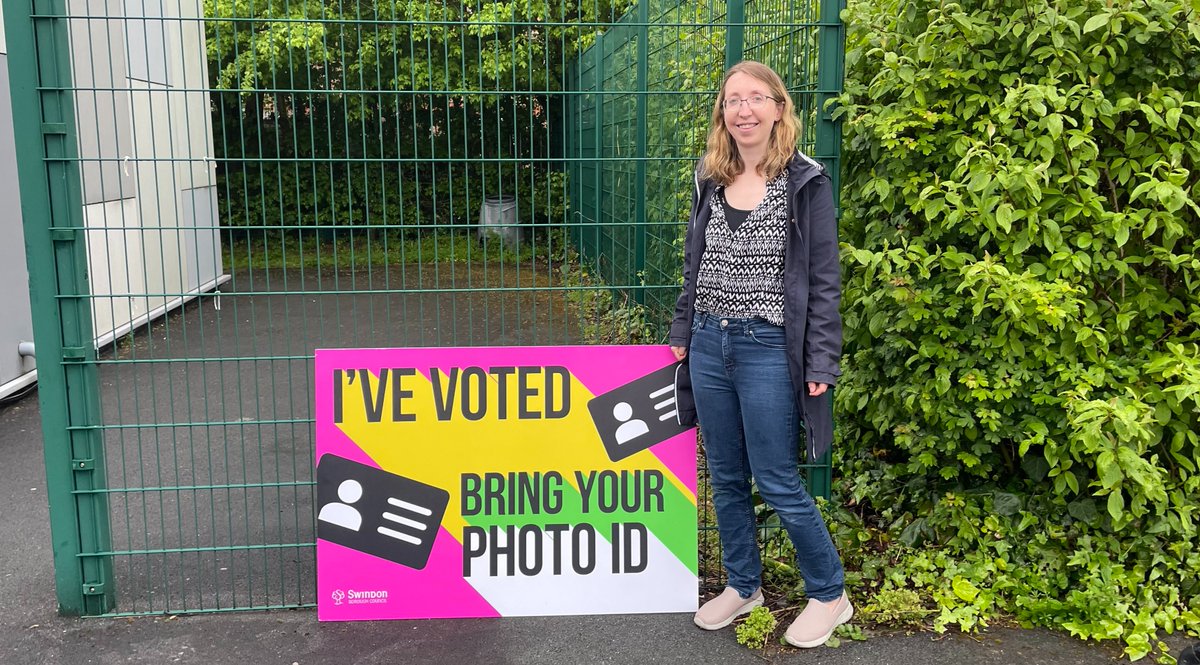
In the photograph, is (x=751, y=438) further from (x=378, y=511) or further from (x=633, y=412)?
(x=378, y=511)

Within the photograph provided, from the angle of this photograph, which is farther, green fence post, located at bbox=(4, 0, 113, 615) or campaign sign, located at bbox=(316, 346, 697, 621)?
campaign sign, located at bbox=(316, 346, 697, 621)

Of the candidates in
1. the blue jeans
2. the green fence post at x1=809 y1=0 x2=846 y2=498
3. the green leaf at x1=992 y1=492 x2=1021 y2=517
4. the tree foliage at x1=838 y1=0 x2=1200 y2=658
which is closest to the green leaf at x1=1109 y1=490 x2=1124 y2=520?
the tree foliage at x1=838 y1=0 x2=1200 y2=658

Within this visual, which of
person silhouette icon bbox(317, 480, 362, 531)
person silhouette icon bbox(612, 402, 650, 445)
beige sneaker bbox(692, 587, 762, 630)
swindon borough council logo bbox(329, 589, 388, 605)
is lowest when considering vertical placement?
beige sneaker bbox(692, 587, 762, 630)

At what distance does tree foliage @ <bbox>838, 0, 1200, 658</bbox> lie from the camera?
325cm

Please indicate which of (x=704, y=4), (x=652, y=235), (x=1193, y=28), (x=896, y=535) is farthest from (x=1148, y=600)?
(x=704, y=4)

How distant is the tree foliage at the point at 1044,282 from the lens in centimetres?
325

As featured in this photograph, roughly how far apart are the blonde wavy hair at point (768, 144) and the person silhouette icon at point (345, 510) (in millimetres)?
1621

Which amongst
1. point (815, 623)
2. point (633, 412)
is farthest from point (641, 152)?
point (815, 623)

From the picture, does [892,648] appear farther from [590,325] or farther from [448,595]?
[590,325]

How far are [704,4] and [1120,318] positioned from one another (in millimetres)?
3081

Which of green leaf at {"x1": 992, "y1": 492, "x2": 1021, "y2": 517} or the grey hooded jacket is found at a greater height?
the grey hooded jacket

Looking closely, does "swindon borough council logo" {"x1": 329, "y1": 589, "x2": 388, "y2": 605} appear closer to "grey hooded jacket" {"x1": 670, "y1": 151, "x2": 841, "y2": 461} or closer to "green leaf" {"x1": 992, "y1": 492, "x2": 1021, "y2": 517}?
"grey hooded jacket" {"x1": 670, "y1": 151, "x2": 841, "y2": 461}

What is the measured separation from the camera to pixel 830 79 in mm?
3543

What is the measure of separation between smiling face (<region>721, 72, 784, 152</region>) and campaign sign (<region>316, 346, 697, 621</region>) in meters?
0.81
